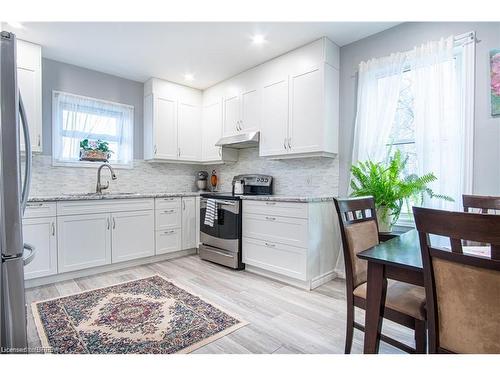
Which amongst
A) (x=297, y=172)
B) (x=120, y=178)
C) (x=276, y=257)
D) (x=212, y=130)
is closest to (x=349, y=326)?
(x=276, y=257)

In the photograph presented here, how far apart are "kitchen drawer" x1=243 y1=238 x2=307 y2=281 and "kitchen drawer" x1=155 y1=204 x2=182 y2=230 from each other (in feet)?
3.68

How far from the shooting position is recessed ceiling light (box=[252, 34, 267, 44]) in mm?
2885

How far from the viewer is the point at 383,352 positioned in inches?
67.9

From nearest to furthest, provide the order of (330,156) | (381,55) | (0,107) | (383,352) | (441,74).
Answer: (0,107)
(383,352)
(441,74)
(381,55)
(330,156)

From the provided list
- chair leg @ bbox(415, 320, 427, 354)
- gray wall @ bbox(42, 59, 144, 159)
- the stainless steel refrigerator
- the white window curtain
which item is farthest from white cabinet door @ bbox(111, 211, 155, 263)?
chair leg @ bbox(415, 320, 427, 354)

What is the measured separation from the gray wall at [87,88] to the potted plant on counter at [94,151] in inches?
14.5

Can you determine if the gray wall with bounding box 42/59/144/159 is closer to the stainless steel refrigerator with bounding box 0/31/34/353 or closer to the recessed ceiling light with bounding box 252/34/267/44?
the recessed ceiling light with bounding box 252/34/267/44

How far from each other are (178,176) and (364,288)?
3651mm

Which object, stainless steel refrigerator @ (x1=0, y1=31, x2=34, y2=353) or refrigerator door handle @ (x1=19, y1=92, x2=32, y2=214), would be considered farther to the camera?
refrigerator door handle @ (x1=19, y1=92, x2=32, y2=214)

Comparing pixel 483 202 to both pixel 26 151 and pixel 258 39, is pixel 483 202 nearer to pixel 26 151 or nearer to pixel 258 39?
pixel 258 39

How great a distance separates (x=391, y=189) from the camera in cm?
236
